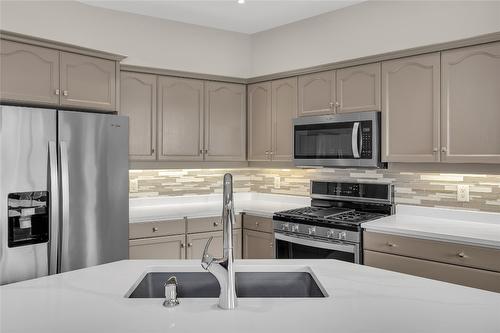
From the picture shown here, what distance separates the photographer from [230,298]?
129 cm

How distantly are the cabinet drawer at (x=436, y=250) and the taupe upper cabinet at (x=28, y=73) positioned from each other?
2521 mm

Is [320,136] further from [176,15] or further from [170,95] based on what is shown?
[176,15]

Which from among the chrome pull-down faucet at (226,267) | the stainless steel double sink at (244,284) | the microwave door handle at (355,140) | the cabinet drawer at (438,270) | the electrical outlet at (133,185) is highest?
the microwave door handle at (355,140)

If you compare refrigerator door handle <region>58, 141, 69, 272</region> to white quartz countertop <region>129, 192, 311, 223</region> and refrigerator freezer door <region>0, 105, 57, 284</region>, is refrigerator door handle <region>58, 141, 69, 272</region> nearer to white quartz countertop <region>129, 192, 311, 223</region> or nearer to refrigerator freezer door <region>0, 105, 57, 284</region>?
refrigerator freezer door <region>0, 105, 57, 284</region>

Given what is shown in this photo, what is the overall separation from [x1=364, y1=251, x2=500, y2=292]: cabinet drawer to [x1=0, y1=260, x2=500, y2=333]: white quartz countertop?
1167 millimetres

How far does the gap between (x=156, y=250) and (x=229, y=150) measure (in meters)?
1.25


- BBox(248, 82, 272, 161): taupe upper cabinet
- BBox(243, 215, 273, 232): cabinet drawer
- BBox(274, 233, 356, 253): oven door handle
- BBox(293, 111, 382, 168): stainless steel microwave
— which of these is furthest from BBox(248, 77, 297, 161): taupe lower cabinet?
BBox(274, 233, 356, 253): oven door handle

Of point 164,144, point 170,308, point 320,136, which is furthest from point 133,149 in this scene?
point 170,308

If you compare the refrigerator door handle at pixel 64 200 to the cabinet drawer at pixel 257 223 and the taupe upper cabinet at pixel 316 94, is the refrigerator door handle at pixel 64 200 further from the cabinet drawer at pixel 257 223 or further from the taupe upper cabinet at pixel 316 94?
the taupe upper cabinet at pixel 316 94

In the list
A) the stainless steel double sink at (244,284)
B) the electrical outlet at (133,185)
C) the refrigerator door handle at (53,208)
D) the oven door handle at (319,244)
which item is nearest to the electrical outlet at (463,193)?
the oven door handle at (319,244)

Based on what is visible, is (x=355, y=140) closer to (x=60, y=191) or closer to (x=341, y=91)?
(x=341, y=91)

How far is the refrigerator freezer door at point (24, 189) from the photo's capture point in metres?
2.65

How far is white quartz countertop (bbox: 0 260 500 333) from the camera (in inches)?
45.0

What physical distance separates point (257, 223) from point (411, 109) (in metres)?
1.62
